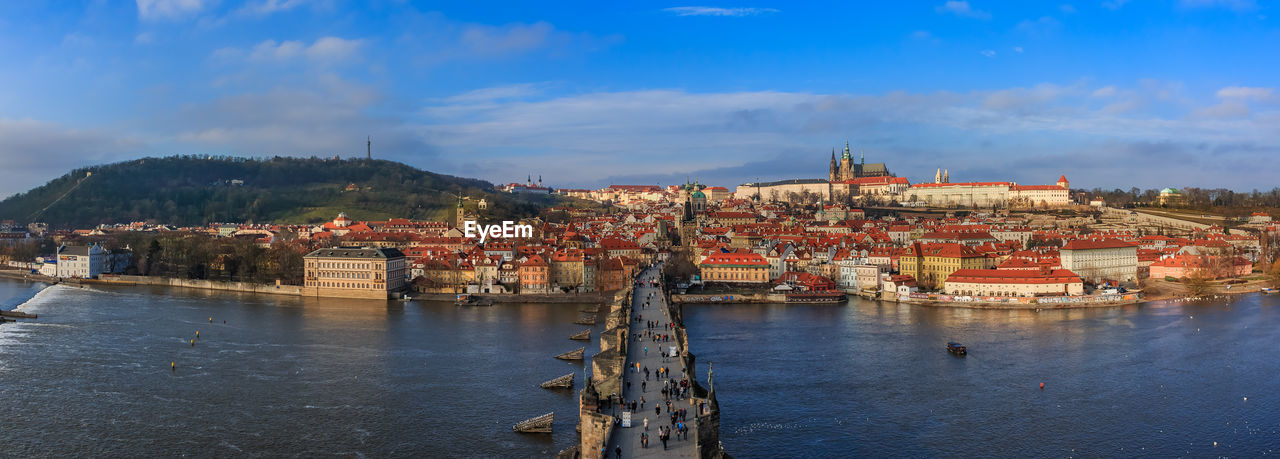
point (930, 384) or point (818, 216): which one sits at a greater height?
point (818, 216)

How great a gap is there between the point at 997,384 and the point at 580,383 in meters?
8.32

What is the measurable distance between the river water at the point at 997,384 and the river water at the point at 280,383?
393 centimetres

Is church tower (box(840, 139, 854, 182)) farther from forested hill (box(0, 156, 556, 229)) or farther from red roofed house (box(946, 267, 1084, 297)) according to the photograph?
red roofed house (box(946, 267, 1084, 297))

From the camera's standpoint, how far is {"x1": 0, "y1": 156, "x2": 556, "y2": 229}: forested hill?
77.8m

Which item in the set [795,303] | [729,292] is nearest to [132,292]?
[729,292]

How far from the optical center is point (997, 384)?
1842 cm

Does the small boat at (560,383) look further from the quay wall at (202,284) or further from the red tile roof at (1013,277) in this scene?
the quay wall at (202,284)

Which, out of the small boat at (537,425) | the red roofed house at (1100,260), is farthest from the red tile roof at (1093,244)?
the small boat at (537,425)

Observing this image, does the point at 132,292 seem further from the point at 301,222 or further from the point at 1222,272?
the point at 1222,272

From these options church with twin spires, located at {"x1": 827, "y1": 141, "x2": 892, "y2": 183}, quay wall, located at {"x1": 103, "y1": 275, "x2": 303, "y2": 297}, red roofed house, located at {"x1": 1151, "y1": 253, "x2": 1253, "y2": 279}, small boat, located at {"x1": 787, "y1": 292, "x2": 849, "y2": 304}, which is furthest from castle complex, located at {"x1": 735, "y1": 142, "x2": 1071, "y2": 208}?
quay wall, located at {"x1": 103, "y1": 275, "x2": 303, "y2": 297}

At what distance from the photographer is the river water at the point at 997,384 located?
14297 mm

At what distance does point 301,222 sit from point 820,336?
6040cm

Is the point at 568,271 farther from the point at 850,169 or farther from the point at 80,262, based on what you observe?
the point at 850,169

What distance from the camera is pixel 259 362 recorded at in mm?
20266
